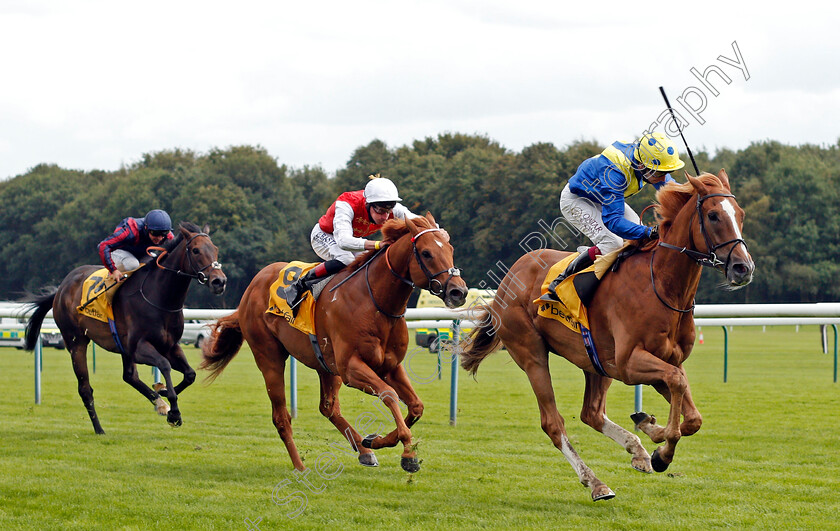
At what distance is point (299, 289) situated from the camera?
7012 millimetres

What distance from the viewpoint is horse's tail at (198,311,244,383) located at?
8.33 m

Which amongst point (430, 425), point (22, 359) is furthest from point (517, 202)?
point (430, 425)

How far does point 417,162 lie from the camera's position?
53.5 metres

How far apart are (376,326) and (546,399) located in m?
1.21

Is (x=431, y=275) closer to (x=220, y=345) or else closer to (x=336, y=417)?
(x=336, y=417)

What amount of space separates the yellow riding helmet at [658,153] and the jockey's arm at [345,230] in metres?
1.98

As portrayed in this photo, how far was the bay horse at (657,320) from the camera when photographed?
16.6 ft

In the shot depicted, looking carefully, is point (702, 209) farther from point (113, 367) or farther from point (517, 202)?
point (517, 202)

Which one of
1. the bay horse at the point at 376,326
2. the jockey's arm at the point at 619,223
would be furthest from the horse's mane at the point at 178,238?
the jockey's arm at the point at 619,223

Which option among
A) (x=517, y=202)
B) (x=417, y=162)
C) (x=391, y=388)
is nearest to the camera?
(x=391, y=388)

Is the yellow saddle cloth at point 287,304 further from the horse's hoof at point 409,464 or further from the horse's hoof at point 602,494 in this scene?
the horse's hoof at point 602,494

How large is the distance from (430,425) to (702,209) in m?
4.99

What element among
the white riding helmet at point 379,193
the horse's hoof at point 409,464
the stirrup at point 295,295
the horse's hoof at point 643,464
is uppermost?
the white riding helmet at point 379,193

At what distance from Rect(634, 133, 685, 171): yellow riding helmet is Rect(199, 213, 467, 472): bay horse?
134 centimetres
